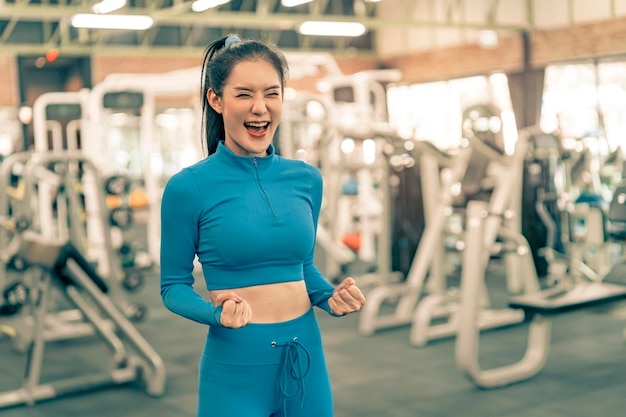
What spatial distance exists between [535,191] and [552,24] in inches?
249

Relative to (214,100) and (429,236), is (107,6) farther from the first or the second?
(214,100)

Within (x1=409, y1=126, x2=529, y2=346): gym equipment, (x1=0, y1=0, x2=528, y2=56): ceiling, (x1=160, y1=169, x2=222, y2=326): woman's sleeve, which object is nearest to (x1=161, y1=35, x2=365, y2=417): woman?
(x1=160, y1=169, x2=222, y2=326): woman's sleeve

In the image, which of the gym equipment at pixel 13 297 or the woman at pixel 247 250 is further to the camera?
the gym equipment at pixel 13 297

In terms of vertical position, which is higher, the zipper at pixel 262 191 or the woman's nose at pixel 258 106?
the woman's nose at pixel 258 106

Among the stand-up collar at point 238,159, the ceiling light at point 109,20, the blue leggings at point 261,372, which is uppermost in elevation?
the ceiling light at point 109,20

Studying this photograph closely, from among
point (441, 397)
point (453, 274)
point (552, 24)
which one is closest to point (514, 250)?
point (441, 397)

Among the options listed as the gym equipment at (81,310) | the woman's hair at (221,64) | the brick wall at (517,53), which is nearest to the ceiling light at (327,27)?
the brick wall at (517,53)

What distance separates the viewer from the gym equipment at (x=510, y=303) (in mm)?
4137

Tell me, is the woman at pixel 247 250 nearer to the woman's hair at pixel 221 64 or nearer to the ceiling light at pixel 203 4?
the woman's hair at pixel 221 64

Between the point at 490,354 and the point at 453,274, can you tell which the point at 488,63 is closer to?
the point at 453,274

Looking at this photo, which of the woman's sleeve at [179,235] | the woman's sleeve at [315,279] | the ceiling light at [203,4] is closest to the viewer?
the woman's sleeve at [179,235]

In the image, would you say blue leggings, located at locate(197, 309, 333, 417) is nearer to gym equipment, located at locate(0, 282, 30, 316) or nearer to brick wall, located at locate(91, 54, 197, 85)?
gym equipment, located at locate(0, 282, 30, 316)

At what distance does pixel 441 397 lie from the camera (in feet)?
13.7

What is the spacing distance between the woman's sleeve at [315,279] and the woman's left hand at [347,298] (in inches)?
2.7
